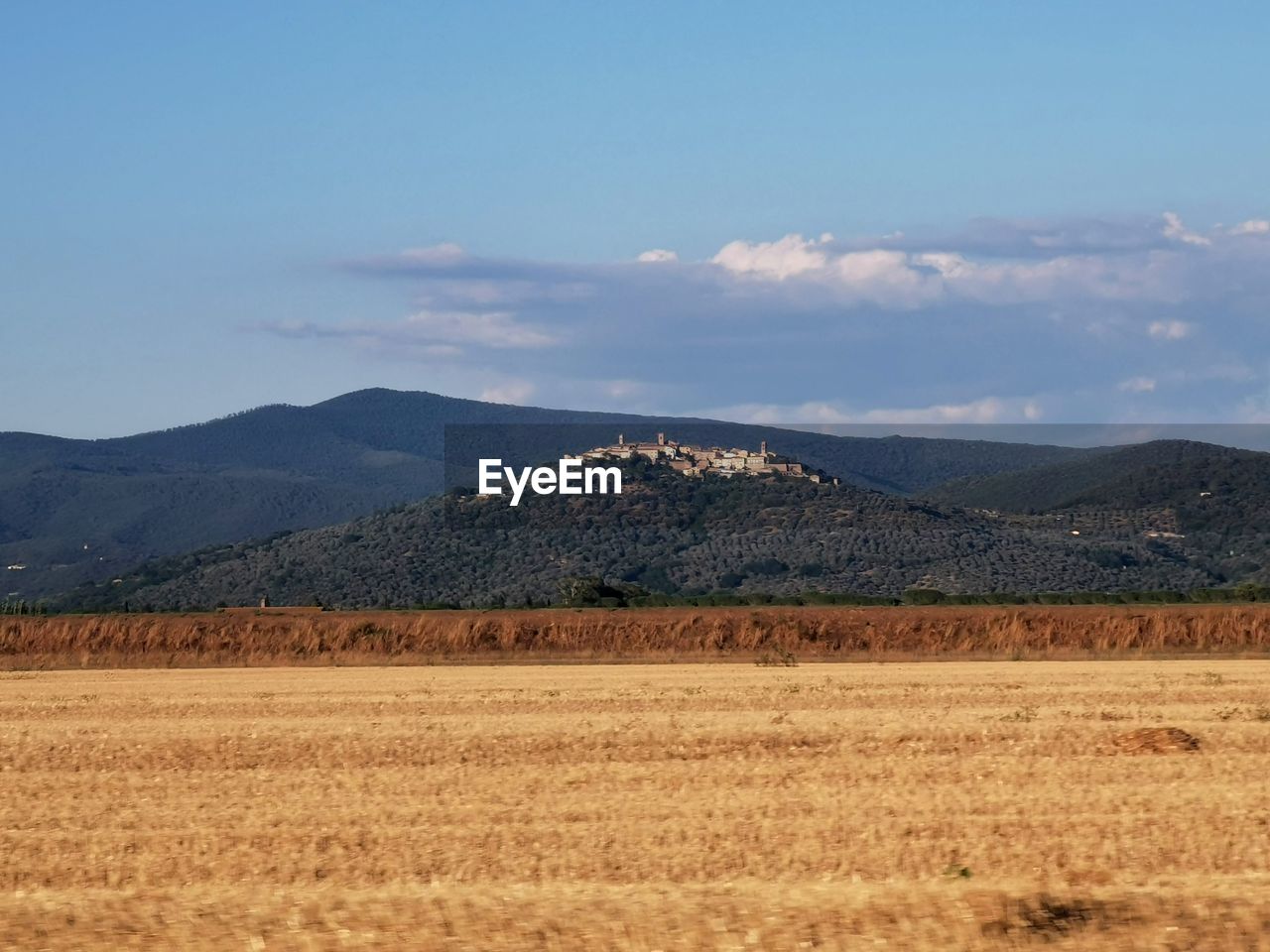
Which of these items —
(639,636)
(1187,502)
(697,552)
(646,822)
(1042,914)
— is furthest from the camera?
(1187,502)

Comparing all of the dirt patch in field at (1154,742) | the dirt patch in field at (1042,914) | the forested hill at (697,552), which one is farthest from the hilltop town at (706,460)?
the dirt patch in field at (1042,914)

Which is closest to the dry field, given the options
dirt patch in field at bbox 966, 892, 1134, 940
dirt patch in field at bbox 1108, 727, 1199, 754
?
dirt patch in field at bbox 1108, 727, 1199, 754

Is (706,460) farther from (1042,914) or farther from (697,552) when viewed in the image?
(1042,914)

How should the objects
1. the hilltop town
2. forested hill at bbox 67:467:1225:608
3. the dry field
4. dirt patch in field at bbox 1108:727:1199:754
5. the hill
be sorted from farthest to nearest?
the hilltop town → the hill → forested hill at bbox 67:467:1225:608 → the dry field → dirt patch in field at bbox 1108:727:1199:754

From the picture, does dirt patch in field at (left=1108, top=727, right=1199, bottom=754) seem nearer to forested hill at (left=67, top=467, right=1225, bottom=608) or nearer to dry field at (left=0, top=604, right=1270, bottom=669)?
dry field at (left=0, top=604, right=1270, bottom=669)

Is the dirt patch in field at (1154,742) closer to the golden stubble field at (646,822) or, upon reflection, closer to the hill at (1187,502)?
the golden stubble field at (646,822)

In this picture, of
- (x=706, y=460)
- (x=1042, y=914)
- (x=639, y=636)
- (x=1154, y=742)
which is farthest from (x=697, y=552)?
(x=1042, y=914)
